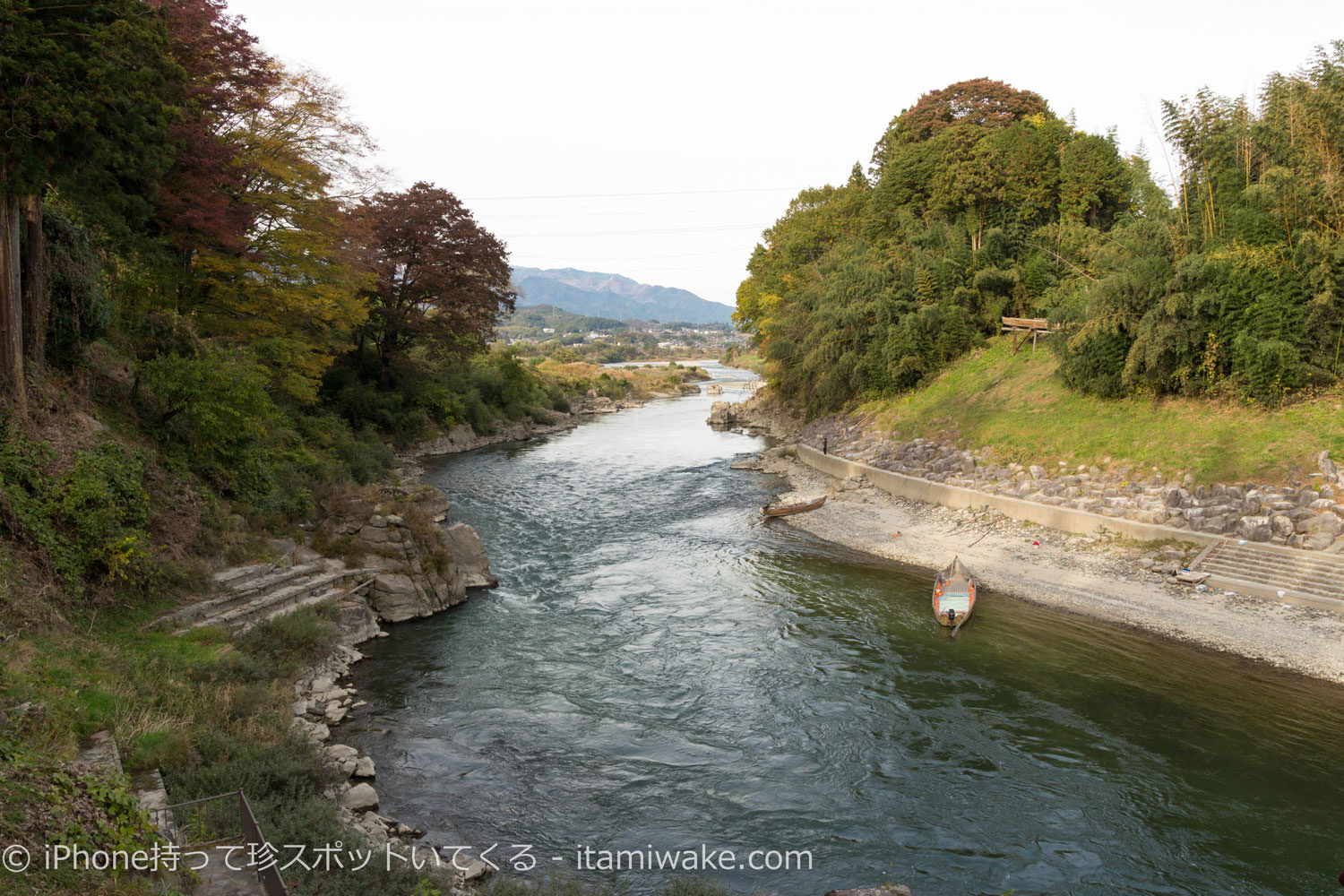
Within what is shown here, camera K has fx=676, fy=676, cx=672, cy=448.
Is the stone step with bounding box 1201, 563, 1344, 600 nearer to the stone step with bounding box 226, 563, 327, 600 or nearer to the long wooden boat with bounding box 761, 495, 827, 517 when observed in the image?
the long wooden boat with bounding box 761, 495, 827, 517

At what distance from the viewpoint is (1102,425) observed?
75.3 feet

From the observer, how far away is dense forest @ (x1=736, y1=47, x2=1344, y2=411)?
18.9 m

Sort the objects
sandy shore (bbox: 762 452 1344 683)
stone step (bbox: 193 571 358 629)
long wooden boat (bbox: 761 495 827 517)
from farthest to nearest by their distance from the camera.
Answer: long wooden boat (bbox: 761 495 827 517)
sandy shore (bbox: 762 452 1344 683)
stone step (bbox: 193 571 358 629)

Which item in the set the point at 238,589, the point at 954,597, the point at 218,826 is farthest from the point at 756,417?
the point at 218,826

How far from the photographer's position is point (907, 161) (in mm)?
39500

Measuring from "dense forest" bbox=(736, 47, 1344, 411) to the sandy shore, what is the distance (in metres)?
7.10

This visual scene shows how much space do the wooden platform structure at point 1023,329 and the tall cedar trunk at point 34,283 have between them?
3224 centimetres

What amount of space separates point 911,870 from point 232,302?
21192 mm

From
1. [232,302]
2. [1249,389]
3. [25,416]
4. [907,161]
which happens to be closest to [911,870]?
[25,416]

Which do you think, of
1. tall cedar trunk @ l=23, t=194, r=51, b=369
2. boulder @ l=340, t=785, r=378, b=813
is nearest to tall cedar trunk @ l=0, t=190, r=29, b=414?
tall cedar trunk @ l=23, t=194, r=51, b=369

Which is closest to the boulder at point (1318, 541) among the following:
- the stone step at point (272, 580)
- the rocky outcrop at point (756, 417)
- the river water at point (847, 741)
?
the river water at point (847, 741)

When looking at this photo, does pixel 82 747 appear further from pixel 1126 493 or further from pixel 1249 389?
pixel 1249 389

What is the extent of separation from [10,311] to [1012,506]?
24.7 m

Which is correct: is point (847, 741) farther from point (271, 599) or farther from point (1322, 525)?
point (1322, 525)
